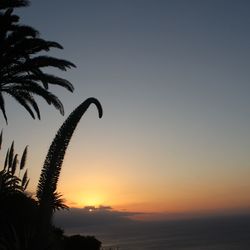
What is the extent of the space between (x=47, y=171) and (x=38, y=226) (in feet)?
2.76

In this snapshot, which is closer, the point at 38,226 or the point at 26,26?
the point at 38,226

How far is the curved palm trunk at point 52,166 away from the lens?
16.5 feet

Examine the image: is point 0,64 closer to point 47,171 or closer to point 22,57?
point 22,57

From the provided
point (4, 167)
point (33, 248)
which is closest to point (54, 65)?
point (4, 167)

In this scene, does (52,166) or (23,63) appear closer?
(52,166)

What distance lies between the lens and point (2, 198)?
20.9m

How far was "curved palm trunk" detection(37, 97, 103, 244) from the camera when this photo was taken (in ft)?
16.5

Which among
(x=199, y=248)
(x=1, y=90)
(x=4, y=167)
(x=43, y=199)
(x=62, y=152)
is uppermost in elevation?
(x=1, y=90)

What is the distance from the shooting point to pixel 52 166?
502cm

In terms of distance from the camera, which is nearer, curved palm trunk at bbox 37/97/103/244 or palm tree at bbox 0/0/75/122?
curved palm trunk at bbox 37/97/103/244

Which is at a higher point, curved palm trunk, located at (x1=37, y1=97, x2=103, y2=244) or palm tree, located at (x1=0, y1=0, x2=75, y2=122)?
palm tree, located at (x1=0, y1=0, x2=75, y2=122)

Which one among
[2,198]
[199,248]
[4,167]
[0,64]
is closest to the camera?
[0,64]

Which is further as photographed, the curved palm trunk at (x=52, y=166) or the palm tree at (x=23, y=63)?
the palm tree at (x=23, y=63)

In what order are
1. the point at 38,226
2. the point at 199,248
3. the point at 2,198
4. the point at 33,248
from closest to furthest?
the point at 38,226, the point at 33,248, the point at 2,198, the point at 199,248
